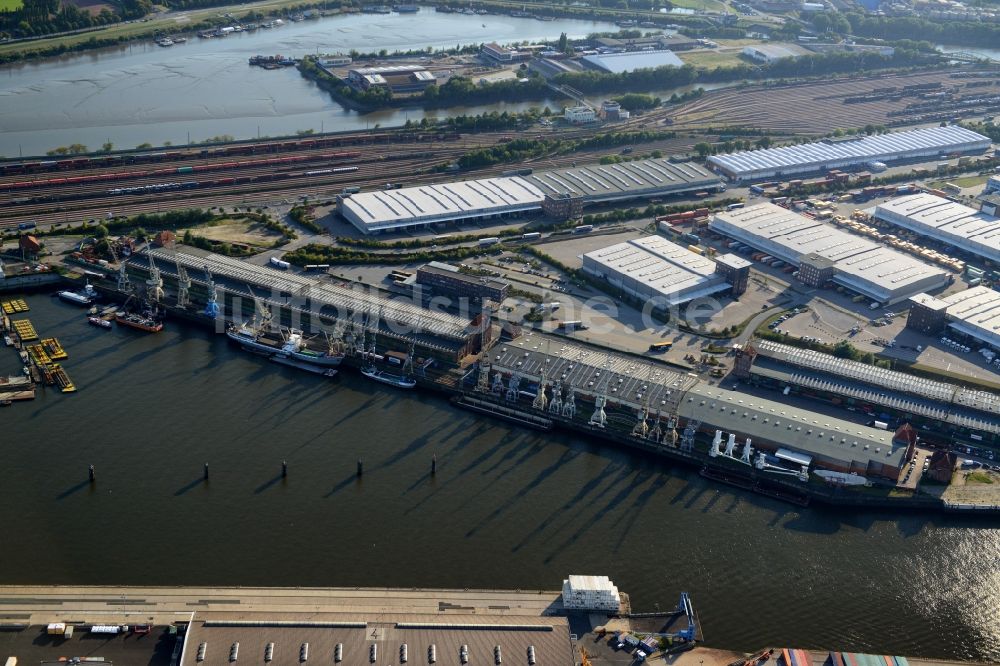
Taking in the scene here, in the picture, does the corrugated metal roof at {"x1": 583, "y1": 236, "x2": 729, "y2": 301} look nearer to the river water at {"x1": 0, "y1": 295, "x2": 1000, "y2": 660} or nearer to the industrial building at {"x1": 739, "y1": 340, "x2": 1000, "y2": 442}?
the industrial building at {"x1": 739, "y1": 340, "x2": 1000, "y2": 442}

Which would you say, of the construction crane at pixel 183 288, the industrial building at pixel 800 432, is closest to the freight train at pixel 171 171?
the construction crane at pixel 183 288

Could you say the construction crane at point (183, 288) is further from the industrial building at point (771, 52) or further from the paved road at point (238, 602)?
the industrial building at point (771, 52)

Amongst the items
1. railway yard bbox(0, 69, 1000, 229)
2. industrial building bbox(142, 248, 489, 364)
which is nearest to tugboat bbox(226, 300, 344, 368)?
industrial building bbox(142, 248, 489, 364)

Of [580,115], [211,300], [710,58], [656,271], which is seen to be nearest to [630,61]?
[710,58]

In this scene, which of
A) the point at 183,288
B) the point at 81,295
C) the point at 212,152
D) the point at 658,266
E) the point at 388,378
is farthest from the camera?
the point at 212,152

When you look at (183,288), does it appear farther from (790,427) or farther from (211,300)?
(790,427)
